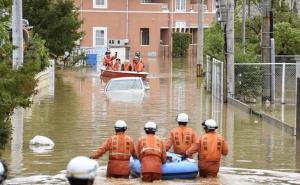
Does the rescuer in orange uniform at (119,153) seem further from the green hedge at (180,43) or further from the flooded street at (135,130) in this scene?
the green hedge at (180,43)

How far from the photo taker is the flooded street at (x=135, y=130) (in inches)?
614

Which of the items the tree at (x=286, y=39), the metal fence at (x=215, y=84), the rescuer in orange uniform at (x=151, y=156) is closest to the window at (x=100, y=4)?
the tree at (x=286, y=39)

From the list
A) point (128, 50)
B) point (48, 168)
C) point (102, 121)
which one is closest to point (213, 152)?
point (48, 168)

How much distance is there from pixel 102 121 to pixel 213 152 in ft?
34.9

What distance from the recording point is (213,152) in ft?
47.9

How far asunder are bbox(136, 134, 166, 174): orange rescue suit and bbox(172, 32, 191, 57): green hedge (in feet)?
218

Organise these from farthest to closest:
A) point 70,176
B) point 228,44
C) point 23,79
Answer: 1. point 228,44
2. point 23,79
3. point 70,176

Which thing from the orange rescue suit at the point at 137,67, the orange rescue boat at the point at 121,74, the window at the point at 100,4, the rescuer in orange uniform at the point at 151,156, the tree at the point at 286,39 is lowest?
the rescuer in orange uniform at the point at 151,156

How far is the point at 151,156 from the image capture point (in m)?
14.0

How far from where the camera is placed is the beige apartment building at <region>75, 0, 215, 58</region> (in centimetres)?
7750

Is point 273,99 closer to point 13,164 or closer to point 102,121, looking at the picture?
point 102,121

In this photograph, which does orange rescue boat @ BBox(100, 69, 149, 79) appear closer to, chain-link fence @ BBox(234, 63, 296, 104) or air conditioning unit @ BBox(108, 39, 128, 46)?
chain-link fence @ BBox(234, 63, 296, 104)

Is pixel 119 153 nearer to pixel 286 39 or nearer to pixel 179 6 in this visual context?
pixel 286 39

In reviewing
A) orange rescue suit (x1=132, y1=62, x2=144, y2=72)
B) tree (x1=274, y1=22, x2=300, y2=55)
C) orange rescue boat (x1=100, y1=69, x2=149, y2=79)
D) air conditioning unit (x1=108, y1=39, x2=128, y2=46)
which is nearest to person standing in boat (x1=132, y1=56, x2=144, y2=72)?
orange rescue suit (x1=132, y1=62, x2=144, y2=72)
